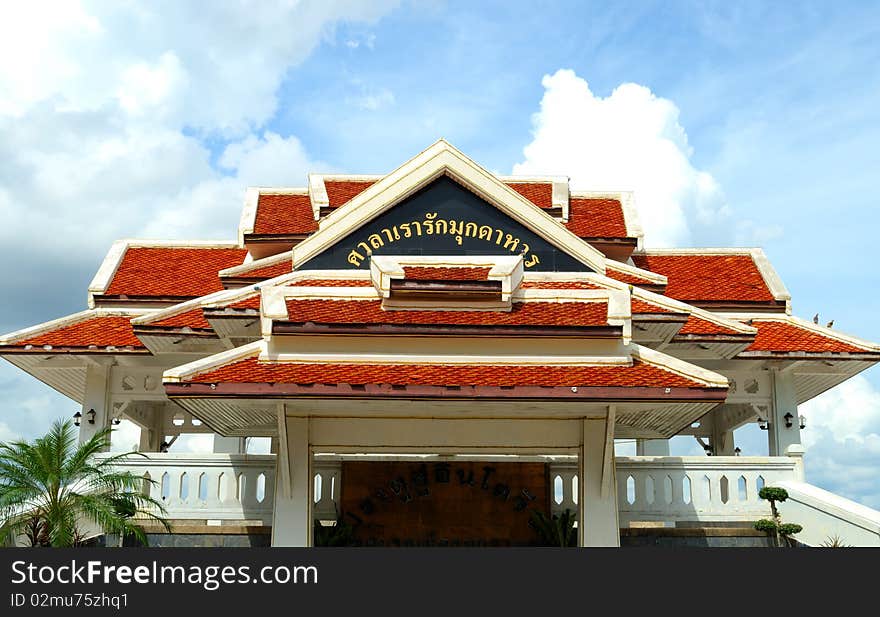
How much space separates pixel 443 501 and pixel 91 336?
8072mm

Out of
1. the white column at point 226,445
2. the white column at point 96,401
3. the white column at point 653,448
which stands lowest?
the white column at point 653,448

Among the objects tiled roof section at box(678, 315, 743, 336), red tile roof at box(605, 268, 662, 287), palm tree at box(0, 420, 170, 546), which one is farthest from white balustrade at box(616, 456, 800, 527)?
palm tree at box(0, 420, 170, 546)

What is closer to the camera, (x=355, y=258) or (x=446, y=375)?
(x=446, y=375)

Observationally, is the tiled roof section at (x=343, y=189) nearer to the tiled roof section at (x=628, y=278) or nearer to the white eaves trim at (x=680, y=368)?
the tiled roof section at (x=628, y=278)

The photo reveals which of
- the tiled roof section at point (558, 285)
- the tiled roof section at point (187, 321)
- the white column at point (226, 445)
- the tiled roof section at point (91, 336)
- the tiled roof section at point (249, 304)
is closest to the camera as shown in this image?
the tiled roof section at point (558, 285)

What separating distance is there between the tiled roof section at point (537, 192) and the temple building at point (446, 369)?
5.8 inches

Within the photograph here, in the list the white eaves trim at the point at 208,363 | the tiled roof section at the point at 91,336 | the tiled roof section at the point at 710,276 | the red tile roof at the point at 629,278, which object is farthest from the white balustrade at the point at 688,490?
the tiled roof section at the point at 91,336

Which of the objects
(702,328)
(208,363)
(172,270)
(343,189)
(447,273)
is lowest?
(208,363)

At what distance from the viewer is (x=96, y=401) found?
2059 centimetres

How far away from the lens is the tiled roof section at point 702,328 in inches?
757

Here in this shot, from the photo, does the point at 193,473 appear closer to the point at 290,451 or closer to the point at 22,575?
the point at 290,451

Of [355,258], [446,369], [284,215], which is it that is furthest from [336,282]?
[284,215]

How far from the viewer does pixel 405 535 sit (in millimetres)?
17594

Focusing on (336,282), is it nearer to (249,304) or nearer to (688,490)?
(249,304)
